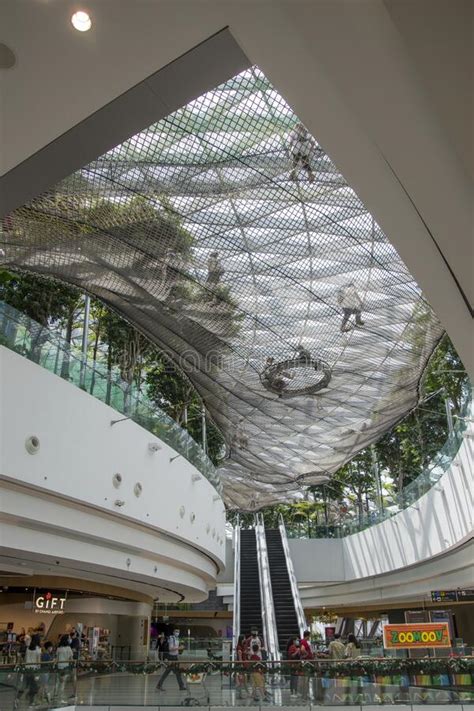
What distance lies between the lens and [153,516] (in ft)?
50.3

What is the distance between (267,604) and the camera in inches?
875

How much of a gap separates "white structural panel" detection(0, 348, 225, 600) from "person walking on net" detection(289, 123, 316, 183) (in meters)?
5.70

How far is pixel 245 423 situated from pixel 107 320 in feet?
26.5

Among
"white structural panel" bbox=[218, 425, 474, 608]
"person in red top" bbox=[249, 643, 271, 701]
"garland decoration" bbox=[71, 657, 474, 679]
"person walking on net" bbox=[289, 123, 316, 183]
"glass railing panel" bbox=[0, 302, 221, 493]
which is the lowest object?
"person in red top" bbox=[249, 643, 271, 701]

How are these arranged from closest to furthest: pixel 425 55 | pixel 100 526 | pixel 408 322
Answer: pixel 425 55 → pixel 100 526 → pixel 408 322

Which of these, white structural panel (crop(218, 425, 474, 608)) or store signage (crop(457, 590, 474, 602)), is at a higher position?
white structural panel (crop(218, 425, 474, 608))

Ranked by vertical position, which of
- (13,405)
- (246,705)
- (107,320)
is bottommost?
(246,705)

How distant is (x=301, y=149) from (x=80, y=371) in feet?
22.5

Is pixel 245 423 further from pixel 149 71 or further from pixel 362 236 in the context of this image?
pixel 149 71

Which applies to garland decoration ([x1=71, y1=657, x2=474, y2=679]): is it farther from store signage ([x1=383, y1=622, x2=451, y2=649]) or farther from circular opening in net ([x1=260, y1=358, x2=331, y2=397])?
circular opening in net ([x1=260, y1=358, x2=331, y2=397])

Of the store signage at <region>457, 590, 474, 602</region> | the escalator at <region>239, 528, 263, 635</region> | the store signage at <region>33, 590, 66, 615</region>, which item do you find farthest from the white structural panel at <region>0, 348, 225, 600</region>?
the store signage at <region>457, 590, 474, 602</region>

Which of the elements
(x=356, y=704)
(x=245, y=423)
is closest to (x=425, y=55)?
(x=356, y=704)

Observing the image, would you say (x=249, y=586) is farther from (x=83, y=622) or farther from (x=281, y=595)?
(x=83, y=622)

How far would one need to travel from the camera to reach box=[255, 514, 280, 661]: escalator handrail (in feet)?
62.9
